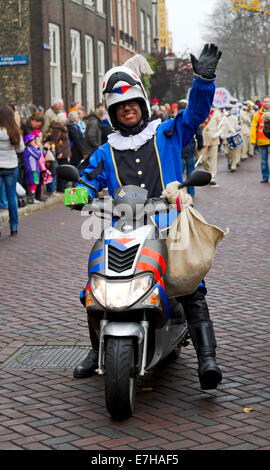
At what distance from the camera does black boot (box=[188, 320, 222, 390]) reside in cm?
458

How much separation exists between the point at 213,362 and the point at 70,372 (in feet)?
3.42

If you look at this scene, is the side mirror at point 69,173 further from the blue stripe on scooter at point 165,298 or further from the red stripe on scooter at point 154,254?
the blue stripe on scooter at point 165,298

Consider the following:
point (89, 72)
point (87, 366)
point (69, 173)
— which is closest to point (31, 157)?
point (87, 366)

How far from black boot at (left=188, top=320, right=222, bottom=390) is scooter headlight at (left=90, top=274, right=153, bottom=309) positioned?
1.93ft

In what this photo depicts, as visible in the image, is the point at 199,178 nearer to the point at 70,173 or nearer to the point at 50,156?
the point at 70,173

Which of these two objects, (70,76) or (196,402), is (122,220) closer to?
(196,402)

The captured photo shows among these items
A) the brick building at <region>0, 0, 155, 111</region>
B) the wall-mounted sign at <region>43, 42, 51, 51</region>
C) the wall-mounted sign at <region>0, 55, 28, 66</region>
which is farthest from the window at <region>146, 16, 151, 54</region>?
the wall-mounted sign at <region>0, 55, 28, 66</region>

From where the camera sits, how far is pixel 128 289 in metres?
4.28

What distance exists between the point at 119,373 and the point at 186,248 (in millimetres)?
815

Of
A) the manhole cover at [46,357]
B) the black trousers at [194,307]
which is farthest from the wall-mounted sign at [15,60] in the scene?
the black trousers at [194,307]

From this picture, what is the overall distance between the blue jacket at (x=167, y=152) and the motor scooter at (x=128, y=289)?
280mm

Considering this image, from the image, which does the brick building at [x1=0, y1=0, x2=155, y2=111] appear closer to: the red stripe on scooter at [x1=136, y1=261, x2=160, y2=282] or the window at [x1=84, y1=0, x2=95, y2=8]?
the window at [x1=84, y1=0, x2=95, y2=8]

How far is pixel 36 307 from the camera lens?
7.11m

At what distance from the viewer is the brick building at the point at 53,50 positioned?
24.4 m
